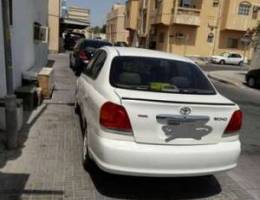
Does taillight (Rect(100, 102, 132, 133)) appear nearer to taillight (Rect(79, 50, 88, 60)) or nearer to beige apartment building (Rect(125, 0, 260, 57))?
taillight (Rect(79, 50, 88, 60))

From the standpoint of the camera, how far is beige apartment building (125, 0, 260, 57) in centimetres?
4256

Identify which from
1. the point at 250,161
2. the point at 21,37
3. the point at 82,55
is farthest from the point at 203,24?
the point at 250,161

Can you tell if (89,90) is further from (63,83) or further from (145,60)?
(63,83)

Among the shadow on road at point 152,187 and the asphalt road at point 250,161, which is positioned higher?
the shadow on road at point 152,187

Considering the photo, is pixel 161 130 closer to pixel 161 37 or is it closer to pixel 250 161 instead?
pixel 250 161

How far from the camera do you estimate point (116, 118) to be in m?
4.06

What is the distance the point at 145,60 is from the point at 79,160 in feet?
5.77

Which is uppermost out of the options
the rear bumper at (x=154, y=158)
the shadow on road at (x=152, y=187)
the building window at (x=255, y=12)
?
the building window at (x=255, y=12)

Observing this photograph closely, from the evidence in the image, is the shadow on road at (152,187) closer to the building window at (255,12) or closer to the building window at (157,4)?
the building window at (157,4)

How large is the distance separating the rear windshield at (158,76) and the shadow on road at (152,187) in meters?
1.23

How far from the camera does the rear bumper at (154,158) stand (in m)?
4.00

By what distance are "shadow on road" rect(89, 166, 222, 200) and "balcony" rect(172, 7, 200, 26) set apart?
1496 inches

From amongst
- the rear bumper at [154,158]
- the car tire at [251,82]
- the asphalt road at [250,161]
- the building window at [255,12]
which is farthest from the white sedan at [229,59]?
the rear bumper at [154,158]

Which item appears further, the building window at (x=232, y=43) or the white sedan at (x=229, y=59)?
the building window at (x=232, y=43)
